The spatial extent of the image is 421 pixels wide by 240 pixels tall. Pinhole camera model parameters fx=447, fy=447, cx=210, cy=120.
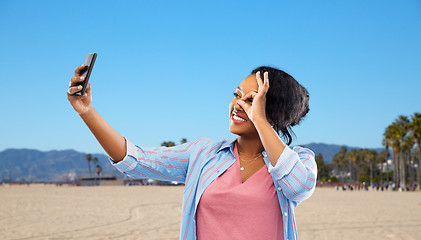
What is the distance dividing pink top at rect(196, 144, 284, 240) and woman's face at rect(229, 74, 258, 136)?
10.2 inches

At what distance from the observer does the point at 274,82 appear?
208 centimetres

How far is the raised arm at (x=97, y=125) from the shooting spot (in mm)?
1882

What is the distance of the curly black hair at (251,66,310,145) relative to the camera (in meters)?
2.08

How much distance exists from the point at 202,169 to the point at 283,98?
502mm

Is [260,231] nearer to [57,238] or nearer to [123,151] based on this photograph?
[123,151]

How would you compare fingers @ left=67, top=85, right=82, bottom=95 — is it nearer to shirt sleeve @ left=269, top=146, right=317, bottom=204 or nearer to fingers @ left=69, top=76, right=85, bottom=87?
fingers @ left=69, top=76, right=85, bottom=87

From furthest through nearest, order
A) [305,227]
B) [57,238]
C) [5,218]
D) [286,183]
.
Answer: [5,218] < [305,227] < [57,238] < [286,183]

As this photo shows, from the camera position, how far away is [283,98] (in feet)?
6.87

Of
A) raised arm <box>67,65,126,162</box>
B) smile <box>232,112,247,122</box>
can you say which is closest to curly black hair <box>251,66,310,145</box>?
smile <box>232,112,247,122</box>

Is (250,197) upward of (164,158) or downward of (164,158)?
downward

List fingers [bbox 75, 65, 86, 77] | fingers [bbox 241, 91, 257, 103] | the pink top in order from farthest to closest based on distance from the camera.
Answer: fingers [bbox 241, 91, 257, 103] < the pink top < fingers [bbox 75, 65, 86, 77]

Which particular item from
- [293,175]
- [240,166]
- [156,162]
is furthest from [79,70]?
[293,175]


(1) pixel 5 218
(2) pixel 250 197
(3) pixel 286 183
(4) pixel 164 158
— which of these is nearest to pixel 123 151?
(4) pixel 164 158

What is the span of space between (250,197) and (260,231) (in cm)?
16
